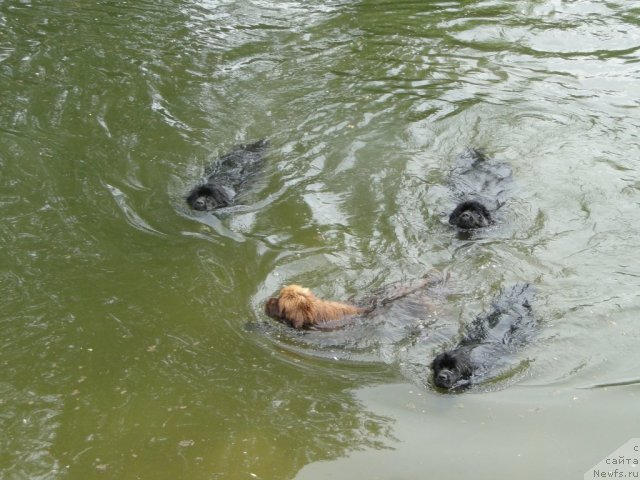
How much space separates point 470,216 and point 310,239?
1949mm

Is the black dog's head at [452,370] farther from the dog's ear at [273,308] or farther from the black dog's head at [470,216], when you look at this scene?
the black dog's head at [470,216]

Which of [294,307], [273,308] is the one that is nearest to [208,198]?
[273,308]

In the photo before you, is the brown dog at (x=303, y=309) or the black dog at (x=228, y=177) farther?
the black dog at (x=228, y=177)

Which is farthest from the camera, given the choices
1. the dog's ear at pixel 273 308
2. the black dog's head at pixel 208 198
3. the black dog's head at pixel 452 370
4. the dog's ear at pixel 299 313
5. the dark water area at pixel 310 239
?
the black dog's head at pixel 208 198

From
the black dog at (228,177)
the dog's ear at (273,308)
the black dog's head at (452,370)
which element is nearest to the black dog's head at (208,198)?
the black dog at (228,177)

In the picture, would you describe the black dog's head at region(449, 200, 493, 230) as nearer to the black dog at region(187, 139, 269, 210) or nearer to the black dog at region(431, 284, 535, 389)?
the black dog at region(431, 284, 535, 389)

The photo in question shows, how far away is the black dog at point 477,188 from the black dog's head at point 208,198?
2.89m

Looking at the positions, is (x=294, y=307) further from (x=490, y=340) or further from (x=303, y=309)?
(x=490, y=340)

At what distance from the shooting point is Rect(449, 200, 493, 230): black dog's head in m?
8.99

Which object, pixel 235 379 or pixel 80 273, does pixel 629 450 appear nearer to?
pixel 235 379

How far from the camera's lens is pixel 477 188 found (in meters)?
9.85

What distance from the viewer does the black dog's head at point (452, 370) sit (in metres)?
6.62

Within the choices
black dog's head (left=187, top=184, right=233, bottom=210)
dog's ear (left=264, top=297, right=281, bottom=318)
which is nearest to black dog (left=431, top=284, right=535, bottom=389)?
dog's ear (left=264, top=297, right=281, bottom=318)

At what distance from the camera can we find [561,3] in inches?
619
